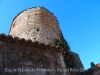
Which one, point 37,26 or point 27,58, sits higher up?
point 37,26

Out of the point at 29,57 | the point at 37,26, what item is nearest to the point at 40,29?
the point at 37,26

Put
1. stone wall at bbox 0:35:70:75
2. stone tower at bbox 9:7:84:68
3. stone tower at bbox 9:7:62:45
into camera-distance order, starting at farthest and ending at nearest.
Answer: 1. stone tower at bbox 9:7:62:45
2. stone tower at bbox 9:7:84:68
3. stone wall at bbox 0:35:70:75

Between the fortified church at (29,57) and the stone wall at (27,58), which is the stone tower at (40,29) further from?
the stone wall at (27,58)

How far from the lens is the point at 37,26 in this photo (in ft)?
34.9

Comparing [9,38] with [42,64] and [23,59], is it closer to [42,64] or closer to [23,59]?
[23,59]

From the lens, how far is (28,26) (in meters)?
10.6

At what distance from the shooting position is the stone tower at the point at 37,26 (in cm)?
999

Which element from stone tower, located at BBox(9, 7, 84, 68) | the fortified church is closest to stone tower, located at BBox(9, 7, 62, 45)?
stone tower, located at BBox(9, 7, 84, 68)

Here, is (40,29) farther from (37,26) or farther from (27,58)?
(27,58)

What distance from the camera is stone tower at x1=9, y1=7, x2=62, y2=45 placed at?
9.99 meters

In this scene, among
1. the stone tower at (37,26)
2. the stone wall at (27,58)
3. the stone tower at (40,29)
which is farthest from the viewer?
the stone tower at (37,26)

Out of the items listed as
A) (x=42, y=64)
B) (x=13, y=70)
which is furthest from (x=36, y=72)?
(x=13, y=70)

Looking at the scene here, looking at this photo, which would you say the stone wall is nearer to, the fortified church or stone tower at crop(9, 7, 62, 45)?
the fortified church

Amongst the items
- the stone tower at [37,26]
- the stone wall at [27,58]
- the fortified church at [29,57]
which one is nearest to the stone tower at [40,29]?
the stone tower at [37,26]
